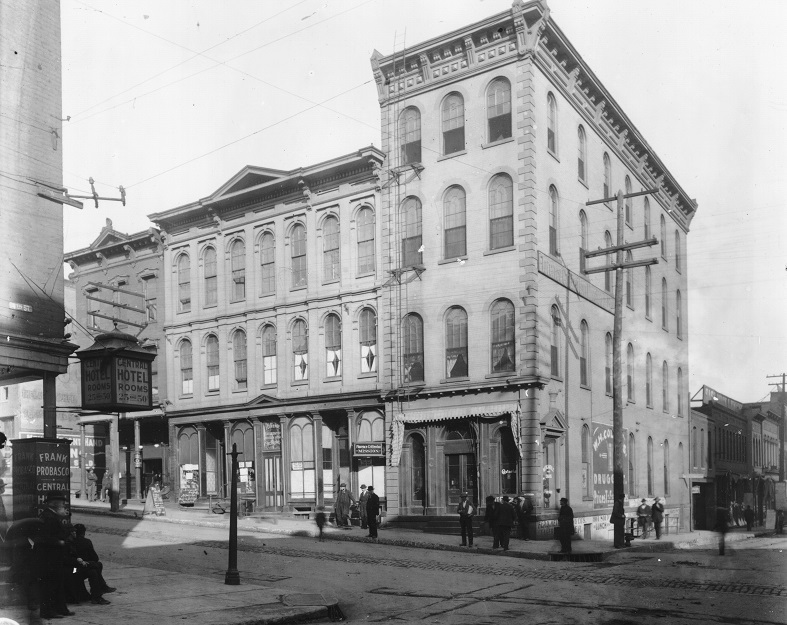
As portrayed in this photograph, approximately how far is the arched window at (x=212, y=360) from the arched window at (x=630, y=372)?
1726 centimetres

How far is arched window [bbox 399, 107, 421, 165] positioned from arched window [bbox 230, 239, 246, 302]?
28.2ft

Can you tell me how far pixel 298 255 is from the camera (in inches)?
1346

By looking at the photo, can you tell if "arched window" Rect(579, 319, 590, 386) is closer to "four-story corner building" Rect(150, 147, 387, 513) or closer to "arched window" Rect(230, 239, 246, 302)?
"four-story corner building" Rect(150, 147, 387, 513)

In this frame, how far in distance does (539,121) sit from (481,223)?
3867 millimetres

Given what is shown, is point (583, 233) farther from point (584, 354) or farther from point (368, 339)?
point (368, 339)

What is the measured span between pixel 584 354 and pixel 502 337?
16.8 feet

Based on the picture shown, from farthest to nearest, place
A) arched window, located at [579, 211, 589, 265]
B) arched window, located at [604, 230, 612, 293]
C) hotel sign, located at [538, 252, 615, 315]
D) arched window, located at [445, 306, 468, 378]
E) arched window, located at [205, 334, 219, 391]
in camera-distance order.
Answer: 1. arched window, located at [205, 334, 219, 391]
2. arched window, located at [604, 230, 612, 293]
3. arched window, located at [579, 211, 589, 265]
4. arched window, located at [445, 306, 468, 378]
5. hotel sign, located at [538, 252, 615, 315]

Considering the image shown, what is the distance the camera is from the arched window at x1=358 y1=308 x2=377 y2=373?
31.8m

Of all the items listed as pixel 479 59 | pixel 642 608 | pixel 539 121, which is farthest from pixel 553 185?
pixel 642 608

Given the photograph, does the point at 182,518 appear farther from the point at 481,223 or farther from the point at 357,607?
the point at 357,607

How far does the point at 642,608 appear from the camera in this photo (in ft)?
42.0

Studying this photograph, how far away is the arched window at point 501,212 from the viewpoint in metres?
28.7

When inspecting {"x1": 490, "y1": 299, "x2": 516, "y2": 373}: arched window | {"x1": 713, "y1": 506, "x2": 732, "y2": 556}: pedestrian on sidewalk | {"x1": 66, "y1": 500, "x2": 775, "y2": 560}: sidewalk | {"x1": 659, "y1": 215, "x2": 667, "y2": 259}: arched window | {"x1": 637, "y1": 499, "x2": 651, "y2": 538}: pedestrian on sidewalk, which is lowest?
{"x1": 637, "y1": 499, "x2": 651, "y2": 538}: pedestrian on sidewalk

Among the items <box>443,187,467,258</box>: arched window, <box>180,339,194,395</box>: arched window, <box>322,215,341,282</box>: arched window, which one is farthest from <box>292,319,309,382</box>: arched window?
<box>443,187,467,258</box>: arched window
